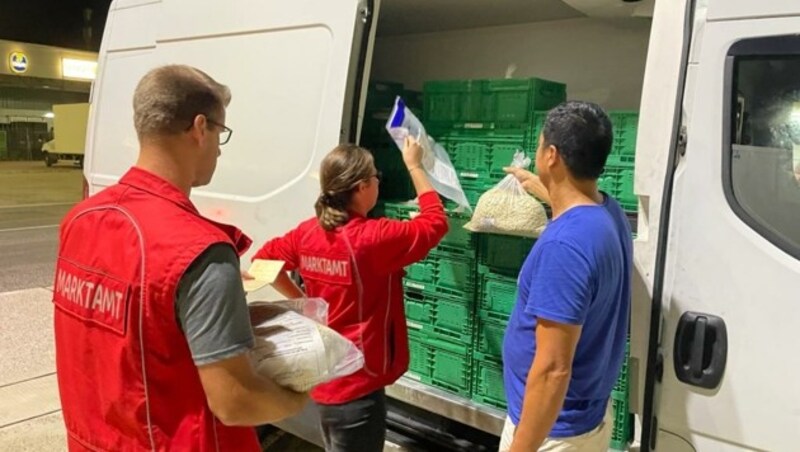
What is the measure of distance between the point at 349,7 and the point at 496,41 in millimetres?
1377

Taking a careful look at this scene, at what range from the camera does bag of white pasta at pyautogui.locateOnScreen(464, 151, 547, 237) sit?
245cm

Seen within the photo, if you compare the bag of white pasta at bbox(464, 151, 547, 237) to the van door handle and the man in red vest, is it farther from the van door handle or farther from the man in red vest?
the man in red vest

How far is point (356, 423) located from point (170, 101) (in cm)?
148

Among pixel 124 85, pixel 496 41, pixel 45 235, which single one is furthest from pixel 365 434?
pixel 45 235

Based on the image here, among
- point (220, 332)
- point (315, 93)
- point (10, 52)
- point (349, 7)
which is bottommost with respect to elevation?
point (220, 332)

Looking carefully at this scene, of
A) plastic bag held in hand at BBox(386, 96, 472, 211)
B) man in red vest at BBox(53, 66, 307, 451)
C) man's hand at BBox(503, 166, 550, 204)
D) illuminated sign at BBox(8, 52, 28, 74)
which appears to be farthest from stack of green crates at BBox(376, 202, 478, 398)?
illuminated sign at BBox(8, 52, 28, 74)

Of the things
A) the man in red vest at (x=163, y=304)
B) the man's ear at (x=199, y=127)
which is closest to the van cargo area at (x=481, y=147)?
the man in red vest at (x=163, y=304)

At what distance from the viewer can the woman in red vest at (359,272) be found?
2.38 m

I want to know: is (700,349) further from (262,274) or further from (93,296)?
(93,296)

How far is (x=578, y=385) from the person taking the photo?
5.94 feet

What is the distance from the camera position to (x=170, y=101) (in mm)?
1401

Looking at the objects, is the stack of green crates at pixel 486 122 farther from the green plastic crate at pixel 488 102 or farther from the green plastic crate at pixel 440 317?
the green plastic crate at pixel 440 317

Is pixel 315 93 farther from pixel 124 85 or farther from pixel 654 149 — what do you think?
pixel 124 85

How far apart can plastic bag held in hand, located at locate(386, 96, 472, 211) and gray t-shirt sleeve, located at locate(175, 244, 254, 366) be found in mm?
1424
